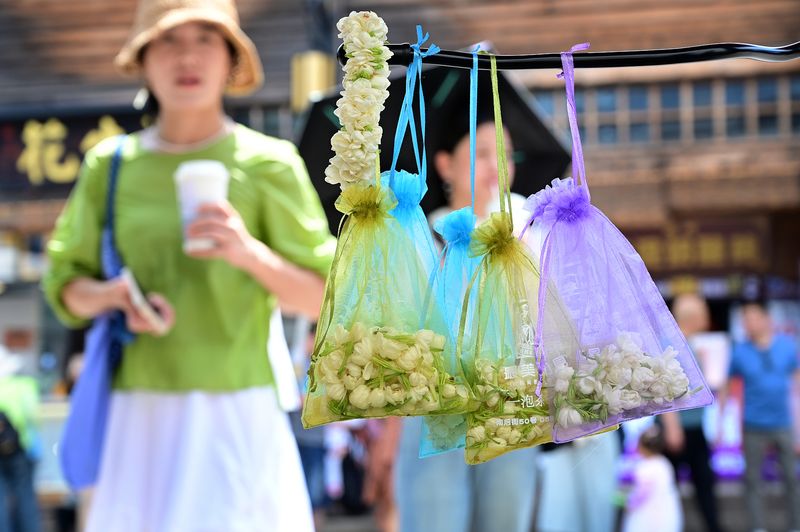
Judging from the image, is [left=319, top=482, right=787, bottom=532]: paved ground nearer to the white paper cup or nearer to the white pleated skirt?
the white pleated skirt

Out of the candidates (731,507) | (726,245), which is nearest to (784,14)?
(726,245)

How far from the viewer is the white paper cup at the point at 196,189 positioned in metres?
2.88

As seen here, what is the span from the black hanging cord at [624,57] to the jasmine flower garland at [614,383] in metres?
0.46

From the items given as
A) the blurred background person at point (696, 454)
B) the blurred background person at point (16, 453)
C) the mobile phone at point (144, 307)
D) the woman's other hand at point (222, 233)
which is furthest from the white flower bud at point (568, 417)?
the blurred background person at point (696, 454)

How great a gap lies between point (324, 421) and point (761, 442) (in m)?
7.70

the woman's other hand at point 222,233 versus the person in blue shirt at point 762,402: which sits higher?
the woman's other hand at point 222,233

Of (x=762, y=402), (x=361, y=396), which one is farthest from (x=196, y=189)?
(x=762, y=402)

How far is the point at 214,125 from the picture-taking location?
324cm

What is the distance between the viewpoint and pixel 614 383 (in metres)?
1.91

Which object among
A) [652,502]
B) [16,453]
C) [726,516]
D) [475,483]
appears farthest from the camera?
[726,516]

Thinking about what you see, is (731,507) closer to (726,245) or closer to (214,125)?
(726,245)

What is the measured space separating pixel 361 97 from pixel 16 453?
683cm

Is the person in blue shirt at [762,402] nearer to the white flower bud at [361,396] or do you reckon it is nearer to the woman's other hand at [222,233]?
the woman's other hand at [222,233]

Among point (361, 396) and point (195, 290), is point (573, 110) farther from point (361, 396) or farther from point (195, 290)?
point (195, 290)
